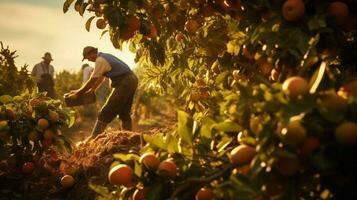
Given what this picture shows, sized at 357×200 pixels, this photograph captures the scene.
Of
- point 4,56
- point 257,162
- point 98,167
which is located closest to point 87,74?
point 4,56

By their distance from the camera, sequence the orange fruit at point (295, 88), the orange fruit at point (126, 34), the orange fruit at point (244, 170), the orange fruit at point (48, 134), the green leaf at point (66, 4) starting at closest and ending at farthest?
1. the orange fruit at point (295, 88)
2. the orange fruit at point (244, 170)
3. the orange fruit at point (126, 34)
4. the green leaf at point (66, 4)
5. the orange fruit at point (48, 134)

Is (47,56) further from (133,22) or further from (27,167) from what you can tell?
(133,22)

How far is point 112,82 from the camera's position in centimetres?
682

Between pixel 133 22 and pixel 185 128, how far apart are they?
4.65 ft

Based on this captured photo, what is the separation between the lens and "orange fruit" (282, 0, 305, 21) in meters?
2.45

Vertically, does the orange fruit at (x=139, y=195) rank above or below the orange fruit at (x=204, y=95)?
below

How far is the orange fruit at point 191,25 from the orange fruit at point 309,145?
253 cm

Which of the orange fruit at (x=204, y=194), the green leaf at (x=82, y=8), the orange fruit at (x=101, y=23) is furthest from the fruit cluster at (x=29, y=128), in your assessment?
the orange fruit at (x=204, y=194)

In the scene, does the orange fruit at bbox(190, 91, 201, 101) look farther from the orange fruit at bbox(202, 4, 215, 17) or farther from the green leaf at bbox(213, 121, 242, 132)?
the green leaf at bbox(213, 121, 242, 132)

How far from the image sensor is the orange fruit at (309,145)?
5.83ft

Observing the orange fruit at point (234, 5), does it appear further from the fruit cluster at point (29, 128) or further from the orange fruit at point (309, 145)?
the fruit cluster at point (29, 128)

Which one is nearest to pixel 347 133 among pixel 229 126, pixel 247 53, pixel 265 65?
pixel 229 126

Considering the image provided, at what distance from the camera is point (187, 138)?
2289 mm

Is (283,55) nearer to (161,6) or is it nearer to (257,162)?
(257,162)
